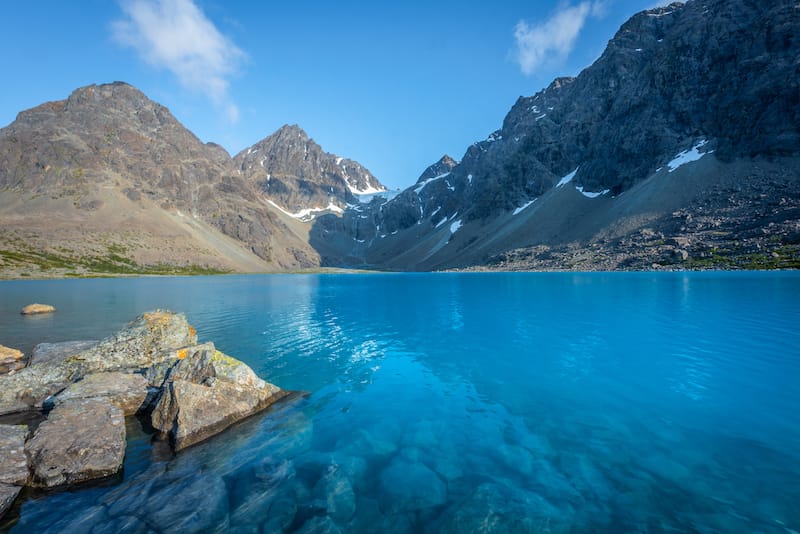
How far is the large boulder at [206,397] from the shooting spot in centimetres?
1255

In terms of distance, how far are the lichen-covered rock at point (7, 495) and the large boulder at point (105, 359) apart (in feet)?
25.8

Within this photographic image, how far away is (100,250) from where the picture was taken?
174 m

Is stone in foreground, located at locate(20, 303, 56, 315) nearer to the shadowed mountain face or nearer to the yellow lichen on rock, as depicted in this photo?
the yellow lichen on rock

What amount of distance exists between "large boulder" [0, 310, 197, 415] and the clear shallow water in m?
4.89

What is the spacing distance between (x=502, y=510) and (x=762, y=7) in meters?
232

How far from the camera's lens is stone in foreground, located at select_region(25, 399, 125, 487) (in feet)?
32.1

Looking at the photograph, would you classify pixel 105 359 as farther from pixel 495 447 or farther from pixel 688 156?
pixel 688 156

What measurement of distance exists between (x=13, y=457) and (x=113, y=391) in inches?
202

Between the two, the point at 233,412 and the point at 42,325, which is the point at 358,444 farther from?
the point at 42,325

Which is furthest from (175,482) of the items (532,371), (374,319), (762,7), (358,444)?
(762,7)

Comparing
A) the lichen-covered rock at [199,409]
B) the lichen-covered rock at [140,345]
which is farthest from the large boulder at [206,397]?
the lichen-covered rock at [140,345]

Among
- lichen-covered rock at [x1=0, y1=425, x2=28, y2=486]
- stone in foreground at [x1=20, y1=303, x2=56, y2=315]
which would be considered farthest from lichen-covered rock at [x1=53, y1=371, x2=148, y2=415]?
stone in foreground at [x1=20, y1=303, x2=56, y2=315]

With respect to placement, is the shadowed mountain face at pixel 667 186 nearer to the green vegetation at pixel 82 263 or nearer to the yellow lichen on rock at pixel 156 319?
the green vegetation at pixel 82 263

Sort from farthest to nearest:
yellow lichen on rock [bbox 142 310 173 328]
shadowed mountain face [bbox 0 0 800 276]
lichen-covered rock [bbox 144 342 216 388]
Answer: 1. shadowed mountain face [bbox 0 0 800 276]
2. yellow lichen on rock [bbox 142 310 173 328]
3. lichen-covered rock [bbox 144 342 216 388]
